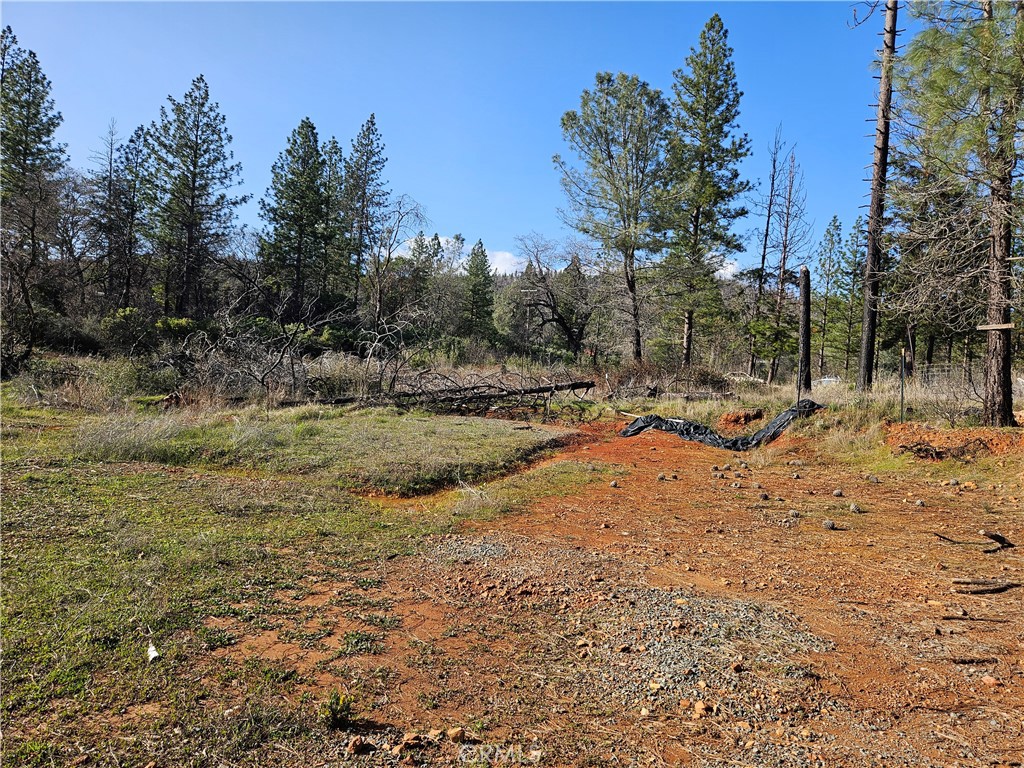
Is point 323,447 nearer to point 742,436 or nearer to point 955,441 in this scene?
point 742,436

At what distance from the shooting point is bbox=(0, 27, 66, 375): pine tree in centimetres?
1480

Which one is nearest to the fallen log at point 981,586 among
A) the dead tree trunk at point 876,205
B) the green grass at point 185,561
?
the green grass at point 185,561

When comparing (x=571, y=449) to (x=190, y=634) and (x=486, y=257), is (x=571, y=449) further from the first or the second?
(x=486, y=257)

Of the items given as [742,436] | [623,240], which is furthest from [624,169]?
[742,436]

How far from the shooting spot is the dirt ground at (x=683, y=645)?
228 centimetres

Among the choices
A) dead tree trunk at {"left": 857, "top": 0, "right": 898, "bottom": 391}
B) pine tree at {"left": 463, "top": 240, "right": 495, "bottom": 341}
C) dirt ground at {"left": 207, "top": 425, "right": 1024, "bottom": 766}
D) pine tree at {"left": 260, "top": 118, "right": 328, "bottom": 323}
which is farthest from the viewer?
pine tree at {"left": 463, "top": 240, "right": 495, "bottom": 341}

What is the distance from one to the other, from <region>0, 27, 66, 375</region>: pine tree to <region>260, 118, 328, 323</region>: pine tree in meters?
10.00

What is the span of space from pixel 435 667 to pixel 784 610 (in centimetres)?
239

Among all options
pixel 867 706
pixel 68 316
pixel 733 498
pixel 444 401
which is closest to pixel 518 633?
pixel 867 706

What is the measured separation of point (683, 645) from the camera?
306 cm

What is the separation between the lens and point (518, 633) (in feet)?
10.7

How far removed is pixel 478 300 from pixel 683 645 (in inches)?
1549

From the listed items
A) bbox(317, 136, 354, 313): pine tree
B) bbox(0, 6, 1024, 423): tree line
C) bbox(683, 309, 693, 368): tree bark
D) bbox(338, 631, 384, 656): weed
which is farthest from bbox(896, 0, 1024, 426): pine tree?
bbox(317, 136, 354, 313): pine tree

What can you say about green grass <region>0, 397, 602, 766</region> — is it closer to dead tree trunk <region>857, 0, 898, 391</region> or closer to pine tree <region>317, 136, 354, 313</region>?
dead tree trunk <region>857, 0, 898, 391</region>
